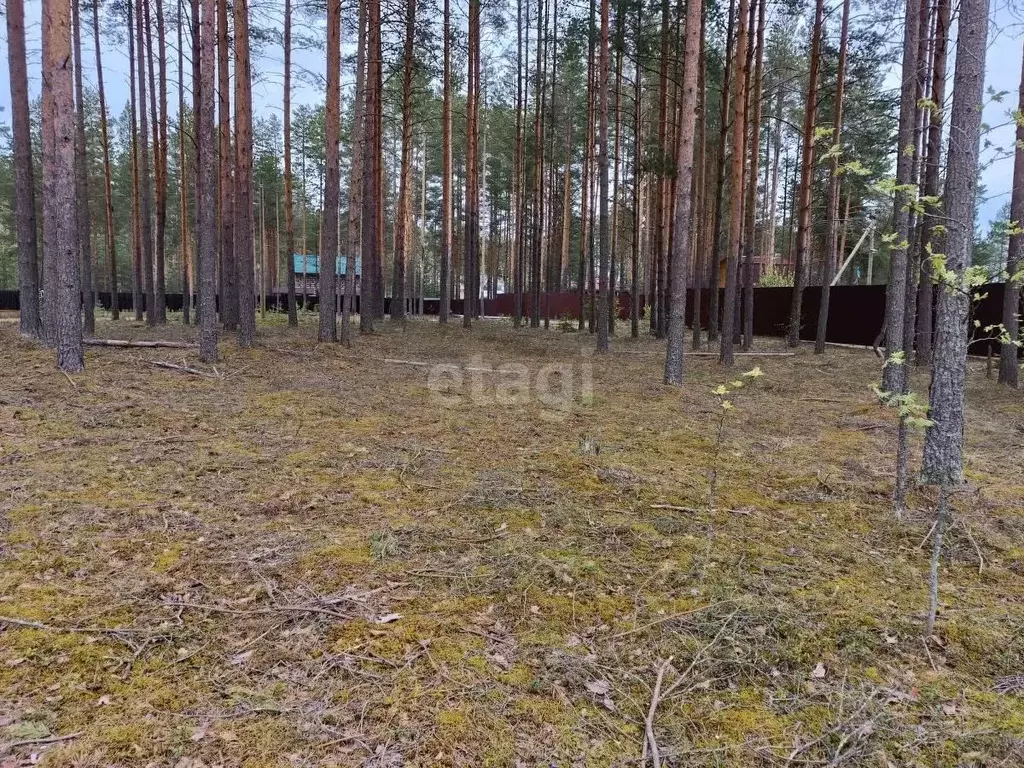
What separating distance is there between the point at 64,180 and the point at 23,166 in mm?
3510

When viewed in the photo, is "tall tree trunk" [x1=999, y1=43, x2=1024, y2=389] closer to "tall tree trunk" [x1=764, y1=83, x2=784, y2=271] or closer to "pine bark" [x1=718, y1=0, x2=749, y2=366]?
"pine bark" [x1=718, y1=0, x2=749, y2=366]

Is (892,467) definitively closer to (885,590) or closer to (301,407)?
(885,590)

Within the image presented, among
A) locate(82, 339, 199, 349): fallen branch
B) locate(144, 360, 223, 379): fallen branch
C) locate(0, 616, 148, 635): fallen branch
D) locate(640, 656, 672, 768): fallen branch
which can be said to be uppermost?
locate(82, 339, 199, 349): fallen branch

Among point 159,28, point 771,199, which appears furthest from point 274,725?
point 771,199

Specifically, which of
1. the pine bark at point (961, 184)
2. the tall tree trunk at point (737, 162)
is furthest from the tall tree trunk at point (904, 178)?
the tall tree trunk at point (737, 162)

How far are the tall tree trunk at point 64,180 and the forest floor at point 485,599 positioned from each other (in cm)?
136

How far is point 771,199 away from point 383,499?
29.3 meters

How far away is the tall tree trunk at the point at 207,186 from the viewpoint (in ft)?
26.0

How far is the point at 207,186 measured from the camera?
8055 millimetres

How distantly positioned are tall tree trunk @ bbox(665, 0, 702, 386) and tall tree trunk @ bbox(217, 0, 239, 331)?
29.6 ft

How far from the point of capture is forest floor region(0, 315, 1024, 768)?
5.82ft

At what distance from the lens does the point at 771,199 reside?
2808 centimetres

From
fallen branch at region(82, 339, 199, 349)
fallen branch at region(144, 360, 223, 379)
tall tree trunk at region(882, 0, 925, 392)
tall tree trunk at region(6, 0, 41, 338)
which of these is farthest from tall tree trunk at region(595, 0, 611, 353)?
tall tree trunk at region(6, 0, 41, 338)

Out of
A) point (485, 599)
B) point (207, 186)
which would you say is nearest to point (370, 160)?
point (207, 186)
